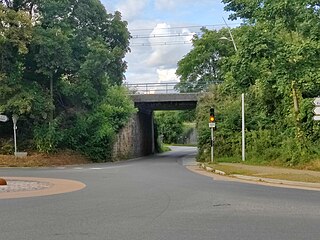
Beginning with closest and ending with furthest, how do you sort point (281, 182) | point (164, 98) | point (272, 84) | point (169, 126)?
point (281, 182)
point (272, 84)
point (164, 98)
point (169, 126)

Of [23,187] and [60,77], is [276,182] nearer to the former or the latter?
[23,187]

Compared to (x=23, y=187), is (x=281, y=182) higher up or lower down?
lower down

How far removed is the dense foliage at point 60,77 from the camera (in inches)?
1287

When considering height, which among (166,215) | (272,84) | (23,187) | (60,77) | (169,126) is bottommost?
(23,187)

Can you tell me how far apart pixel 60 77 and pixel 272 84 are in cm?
1794

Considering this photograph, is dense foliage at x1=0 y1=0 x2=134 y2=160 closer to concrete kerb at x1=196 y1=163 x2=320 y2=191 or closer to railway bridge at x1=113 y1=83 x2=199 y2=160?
railway bridge at x1=113 y1=83 x2=199 y2=160

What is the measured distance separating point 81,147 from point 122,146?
16.3 feet

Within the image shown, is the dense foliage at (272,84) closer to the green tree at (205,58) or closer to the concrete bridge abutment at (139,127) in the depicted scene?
the concrete bridge abutment at (139,127)

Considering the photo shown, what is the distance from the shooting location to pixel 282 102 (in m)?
32.2

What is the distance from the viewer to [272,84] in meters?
25.9

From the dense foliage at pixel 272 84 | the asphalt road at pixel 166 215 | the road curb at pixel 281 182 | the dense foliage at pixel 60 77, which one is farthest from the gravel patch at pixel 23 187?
the dense foliage at pixel 60 77

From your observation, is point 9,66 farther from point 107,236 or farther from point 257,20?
point 107,236

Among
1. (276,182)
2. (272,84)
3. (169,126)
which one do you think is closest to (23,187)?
(276,182)

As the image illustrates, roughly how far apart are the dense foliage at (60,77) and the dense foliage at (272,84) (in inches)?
327
